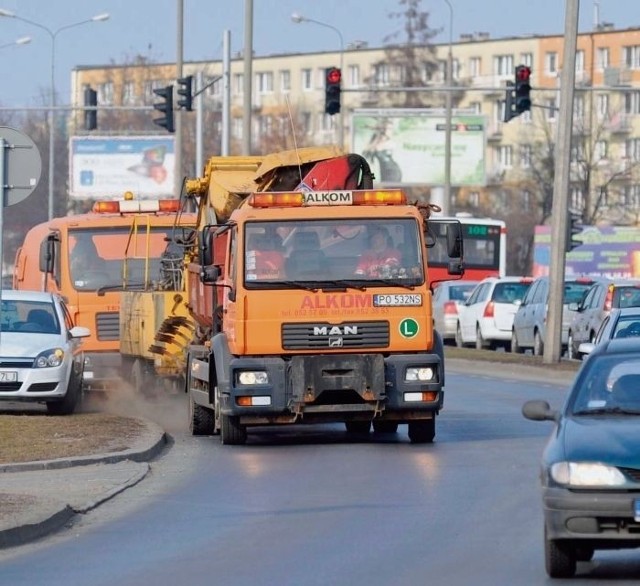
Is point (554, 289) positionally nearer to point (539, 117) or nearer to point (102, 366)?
point (102, 366)

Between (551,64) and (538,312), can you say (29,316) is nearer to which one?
(538,312)

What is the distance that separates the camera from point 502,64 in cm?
11244

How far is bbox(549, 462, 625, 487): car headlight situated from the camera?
31.9ft

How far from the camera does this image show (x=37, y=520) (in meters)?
12.3

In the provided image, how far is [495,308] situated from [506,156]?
232 ft

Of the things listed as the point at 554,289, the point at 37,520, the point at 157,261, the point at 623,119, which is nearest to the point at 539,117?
the point at 623,119

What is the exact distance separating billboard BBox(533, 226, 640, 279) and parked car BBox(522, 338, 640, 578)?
63072 millimetres

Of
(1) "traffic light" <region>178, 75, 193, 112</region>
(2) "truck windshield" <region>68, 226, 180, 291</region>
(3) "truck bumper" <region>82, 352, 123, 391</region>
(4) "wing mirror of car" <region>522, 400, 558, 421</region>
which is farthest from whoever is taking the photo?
(1) "traffic light" <region>178, 75, 193, 112</region>

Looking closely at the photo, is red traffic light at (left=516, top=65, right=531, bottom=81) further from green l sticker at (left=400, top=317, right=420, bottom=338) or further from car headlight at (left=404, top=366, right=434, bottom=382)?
car headlight at (left=404, top=366, right=434, bottom=382)

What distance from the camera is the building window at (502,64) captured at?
11208 cm

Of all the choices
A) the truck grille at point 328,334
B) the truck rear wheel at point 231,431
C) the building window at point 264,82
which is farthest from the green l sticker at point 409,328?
the building window at point 264,82

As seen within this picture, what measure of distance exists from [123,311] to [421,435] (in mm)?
7969

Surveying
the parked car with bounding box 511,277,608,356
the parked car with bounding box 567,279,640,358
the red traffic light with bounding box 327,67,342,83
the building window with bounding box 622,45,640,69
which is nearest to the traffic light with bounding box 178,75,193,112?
the red traffic light with bounding box 327,67,342,83

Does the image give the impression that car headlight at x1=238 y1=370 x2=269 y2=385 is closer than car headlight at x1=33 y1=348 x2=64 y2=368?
Yes
